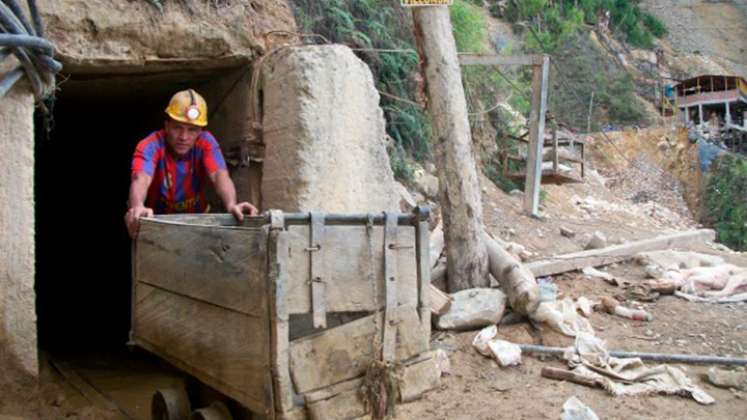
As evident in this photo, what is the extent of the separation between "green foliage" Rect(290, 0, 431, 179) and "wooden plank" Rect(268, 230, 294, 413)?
181 inches

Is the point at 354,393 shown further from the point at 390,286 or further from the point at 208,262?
the point at 208,262

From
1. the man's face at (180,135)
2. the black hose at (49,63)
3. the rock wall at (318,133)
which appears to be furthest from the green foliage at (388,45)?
the black hose at (49,63)

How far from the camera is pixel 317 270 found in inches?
105

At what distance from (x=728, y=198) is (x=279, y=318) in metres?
26.4

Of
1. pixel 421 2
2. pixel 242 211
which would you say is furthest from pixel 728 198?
pixel 242 211

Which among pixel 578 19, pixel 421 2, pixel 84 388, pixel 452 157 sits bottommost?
pixel 84 388

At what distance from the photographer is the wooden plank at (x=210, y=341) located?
2570mm

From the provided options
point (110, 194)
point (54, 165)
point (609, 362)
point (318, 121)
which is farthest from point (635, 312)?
point (54, 165)

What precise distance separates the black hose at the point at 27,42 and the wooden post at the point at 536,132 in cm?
667

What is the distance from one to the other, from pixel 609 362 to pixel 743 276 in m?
2.48

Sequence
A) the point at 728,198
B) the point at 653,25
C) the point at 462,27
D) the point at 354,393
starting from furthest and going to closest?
the point at 653,25, the point at 728,198, the point at 462,27, the point at 354,393

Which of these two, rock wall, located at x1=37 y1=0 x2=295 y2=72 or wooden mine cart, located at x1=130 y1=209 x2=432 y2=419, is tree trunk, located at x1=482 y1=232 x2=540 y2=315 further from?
rock wall, located at x1=37 y1=0 x2=295 y2=72

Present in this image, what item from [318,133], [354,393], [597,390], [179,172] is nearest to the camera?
[354,393]

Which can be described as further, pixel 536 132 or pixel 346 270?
pixel 536 132
